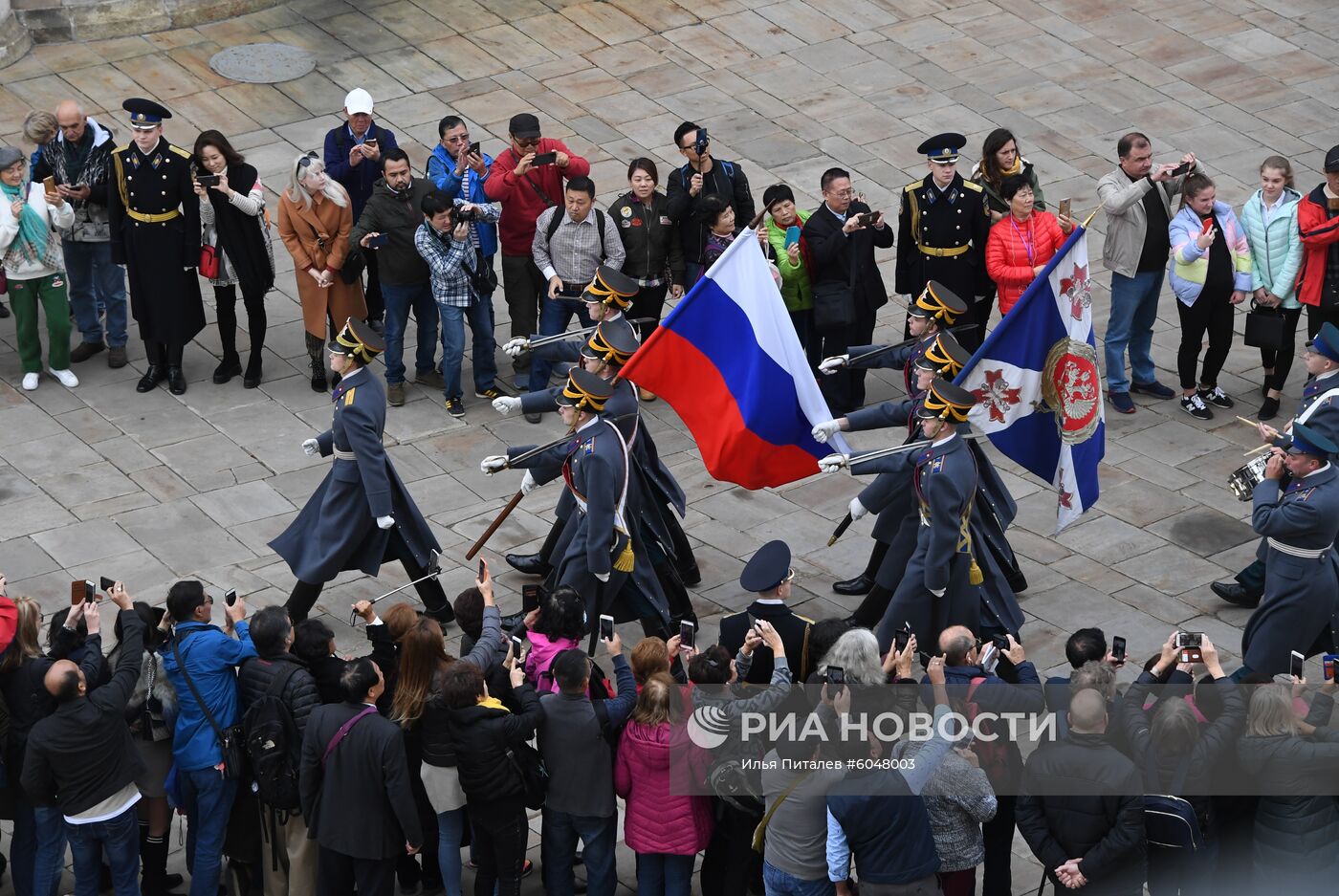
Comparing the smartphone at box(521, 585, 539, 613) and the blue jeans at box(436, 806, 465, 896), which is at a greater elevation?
the smartphone at box(521, 585, 539, 613)

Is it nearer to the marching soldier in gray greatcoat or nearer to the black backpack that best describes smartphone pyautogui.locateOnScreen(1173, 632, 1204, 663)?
the marching soldier in gray greatcoat

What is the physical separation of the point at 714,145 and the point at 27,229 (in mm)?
6028

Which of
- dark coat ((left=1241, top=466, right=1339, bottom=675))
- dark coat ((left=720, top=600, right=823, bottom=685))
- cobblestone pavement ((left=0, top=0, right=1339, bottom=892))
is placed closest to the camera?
dark coat ((left=720, top=600, right=823, bottom=685))

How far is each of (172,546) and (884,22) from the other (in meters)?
9.87

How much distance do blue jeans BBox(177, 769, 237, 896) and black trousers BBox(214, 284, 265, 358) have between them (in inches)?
229

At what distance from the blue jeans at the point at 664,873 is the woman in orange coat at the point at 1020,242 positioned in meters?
5.77

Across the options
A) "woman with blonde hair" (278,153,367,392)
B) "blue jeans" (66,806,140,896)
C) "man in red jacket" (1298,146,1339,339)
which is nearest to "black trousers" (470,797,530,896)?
"blue jeans" (66,806,140,896)

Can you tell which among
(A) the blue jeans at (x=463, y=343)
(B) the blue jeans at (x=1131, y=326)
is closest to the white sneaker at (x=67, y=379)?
(A) the blue jeans at (x=463, y=343)

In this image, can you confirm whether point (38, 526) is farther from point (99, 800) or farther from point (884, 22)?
point (884, 22)

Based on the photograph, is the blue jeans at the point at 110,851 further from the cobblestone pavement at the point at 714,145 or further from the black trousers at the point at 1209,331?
the black trousers at the point at 1209,331

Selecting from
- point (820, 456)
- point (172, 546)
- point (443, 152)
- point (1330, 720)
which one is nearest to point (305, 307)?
point (443, 152)

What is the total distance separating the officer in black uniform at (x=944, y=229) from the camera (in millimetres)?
13758

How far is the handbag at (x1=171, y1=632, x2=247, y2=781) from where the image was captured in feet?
29.4

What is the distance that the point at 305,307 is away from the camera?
567 inches
